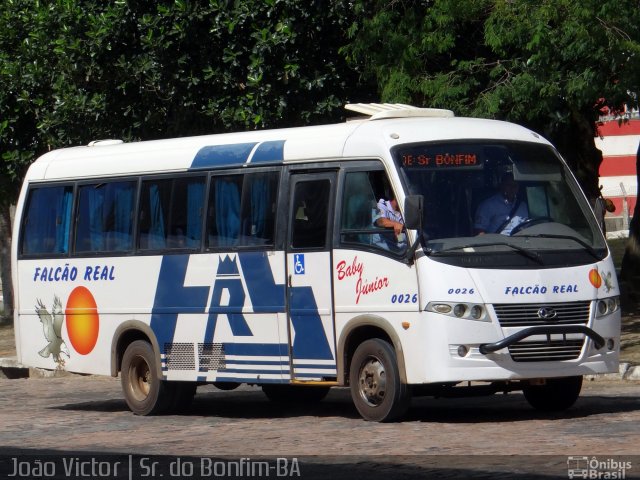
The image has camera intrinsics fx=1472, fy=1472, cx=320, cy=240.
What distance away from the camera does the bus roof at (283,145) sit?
43.9 feet

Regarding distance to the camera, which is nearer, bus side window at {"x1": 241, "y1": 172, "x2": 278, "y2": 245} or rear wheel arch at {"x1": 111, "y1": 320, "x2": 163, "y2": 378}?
bus side window at {"x1": 241, "y1": 172, "x2": 278, "y2": 245}

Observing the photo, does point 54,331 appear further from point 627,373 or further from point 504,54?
point 504,54

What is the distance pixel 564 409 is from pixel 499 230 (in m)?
1.95

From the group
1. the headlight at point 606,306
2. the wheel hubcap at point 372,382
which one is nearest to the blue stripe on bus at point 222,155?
the wheel hubcap at point 372,382

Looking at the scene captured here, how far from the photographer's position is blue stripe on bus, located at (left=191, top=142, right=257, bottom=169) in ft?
48.2

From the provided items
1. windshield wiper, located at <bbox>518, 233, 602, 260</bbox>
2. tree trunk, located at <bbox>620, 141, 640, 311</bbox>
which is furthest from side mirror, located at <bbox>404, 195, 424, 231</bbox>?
tree trunk, located at <bbox>620, 141, 640, 311</bbox>

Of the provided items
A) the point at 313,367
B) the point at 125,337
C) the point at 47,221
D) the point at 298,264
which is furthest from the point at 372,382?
the point at 47,221

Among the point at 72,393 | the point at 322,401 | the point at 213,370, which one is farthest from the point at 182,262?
the point at 72,393

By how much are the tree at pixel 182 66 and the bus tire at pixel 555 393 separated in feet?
25.8

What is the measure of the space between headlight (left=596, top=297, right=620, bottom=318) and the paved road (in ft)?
2.95

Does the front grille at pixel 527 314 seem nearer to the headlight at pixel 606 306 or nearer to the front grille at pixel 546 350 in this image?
the front grille at pixel 546 350

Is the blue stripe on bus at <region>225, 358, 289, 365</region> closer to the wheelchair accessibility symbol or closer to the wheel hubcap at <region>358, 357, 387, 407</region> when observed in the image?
the wheelchair accessibility symbol

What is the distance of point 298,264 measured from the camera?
13805 millimetres

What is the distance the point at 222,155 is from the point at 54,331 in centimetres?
321
